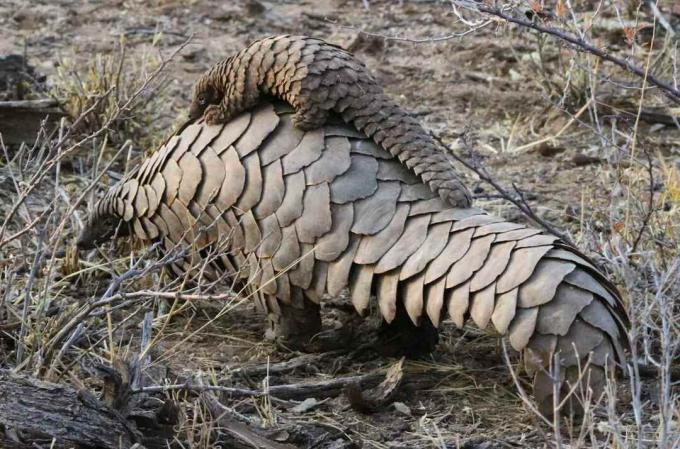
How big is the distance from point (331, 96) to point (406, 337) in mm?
862

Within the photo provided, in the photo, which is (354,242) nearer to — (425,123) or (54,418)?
(54,418)

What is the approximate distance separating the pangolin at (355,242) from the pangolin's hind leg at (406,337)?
22 millimetres

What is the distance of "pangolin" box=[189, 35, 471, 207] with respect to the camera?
378 cm

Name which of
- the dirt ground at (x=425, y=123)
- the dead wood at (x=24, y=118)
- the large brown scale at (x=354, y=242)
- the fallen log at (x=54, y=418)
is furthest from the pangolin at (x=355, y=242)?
the dead wood at (x=24, y=118)

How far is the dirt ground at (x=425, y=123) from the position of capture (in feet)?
12.0

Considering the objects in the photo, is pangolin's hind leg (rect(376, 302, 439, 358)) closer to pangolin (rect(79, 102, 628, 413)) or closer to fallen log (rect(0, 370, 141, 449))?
pangolin (rect(79, 102, 628, 413))

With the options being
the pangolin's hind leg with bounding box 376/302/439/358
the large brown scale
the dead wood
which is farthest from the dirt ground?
the dead wood

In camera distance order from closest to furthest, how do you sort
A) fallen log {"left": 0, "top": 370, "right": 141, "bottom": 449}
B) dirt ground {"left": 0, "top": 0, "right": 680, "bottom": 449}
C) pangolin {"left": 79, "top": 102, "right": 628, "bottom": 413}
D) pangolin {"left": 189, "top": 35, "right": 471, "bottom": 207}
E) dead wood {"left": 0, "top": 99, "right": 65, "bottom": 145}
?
1. fallen log {"left": 0, "top": 370, "right": 141, "bottom": 449}
2. pangolin {"left": 79, "top": 102, "right": 628, "bottom": 413}
3. dirt ground {"left": 0, "top": 0, "right": 680, "bottom": 449}
4. pangolin {"left": 189, "top": 35, "right": 471, "bottom": 207}
5. dead wood {"left": 0, "top": 99, "right": 65, "bottom": 145}

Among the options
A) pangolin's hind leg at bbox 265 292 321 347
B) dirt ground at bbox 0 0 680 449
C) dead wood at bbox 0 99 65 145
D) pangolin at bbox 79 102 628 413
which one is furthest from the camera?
dead wood at bbox 0 99 65 145

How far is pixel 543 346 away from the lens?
11.1ft

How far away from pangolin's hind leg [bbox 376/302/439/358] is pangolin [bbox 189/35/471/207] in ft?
1.72

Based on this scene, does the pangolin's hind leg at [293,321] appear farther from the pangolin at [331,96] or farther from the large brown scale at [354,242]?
the pangolin at [331,96]

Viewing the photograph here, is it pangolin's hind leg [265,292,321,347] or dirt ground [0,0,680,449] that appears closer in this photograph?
dirt ground [0,0,680,449]

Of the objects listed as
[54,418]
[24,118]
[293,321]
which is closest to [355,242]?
[293,321]
